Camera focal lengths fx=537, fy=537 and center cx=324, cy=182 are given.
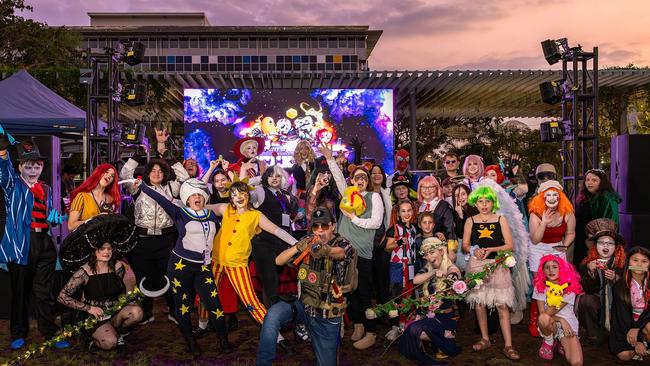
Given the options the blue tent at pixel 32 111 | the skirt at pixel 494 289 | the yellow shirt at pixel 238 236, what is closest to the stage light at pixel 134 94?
the blue tent at pixel 32 111

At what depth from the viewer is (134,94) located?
10516 mm

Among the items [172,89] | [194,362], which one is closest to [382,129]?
[172,89]

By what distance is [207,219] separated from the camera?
497 centimetres

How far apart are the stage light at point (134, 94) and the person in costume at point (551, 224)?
7.87 meters

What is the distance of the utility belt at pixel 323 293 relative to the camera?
383cm

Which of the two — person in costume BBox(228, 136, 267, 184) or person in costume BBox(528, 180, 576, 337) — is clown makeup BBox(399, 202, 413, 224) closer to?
person in costume BBox(528, 180, 576, 337)

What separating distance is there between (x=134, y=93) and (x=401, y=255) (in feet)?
24.0

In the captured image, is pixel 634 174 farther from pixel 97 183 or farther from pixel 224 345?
pixel 97 183

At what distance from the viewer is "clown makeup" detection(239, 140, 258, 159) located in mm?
6617

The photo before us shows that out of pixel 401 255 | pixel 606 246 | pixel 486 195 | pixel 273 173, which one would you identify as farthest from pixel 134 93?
pixel 606 246

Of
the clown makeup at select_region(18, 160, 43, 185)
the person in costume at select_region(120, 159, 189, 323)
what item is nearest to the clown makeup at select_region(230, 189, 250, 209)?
the person in costume at select_region(120, 159, 189, 323)

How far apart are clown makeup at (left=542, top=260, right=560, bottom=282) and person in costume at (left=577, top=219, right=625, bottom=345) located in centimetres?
55

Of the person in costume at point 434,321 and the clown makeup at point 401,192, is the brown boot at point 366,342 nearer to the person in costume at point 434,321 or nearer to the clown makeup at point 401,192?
the person in costume at point 434,321

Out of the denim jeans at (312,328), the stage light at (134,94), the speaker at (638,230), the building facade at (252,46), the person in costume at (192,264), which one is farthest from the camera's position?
the building facade at (252,46)
